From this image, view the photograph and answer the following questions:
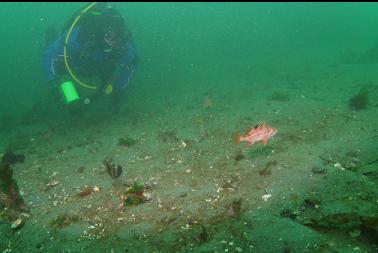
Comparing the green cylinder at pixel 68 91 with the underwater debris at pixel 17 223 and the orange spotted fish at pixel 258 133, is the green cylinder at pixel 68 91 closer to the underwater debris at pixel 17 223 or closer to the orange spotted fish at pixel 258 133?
the underwater debris at pixel 17 223

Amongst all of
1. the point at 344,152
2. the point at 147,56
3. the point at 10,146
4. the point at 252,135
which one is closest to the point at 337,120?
the point at 344,152

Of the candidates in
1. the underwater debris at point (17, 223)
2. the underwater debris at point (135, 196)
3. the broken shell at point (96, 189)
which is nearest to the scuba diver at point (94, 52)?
the broken shell at point (96, 189)

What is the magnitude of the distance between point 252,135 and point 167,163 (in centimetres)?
271

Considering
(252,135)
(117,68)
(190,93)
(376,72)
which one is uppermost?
(117,68)

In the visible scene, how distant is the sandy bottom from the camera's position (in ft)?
16.3

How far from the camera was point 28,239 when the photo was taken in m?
5.66

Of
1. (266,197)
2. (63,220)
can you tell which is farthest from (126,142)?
(266,197)

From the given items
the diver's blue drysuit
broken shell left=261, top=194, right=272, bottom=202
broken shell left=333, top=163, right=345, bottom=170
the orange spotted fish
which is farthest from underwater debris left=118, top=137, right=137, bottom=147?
broken shell left=333, top=163, right=345, bottom=170

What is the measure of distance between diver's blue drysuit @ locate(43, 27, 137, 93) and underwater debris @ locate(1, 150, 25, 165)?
139 inches

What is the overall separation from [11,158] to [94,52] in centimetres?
440

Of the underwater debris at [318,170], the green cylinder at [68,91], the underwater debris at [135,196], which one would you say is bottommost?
the underwater debris at [318,170]

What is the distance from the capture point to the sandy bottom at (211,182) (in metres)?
4.98

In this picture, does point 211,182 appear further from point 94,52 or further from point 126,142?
point 94,52

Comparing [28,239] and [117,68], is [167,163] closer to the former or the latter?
[28,239]
